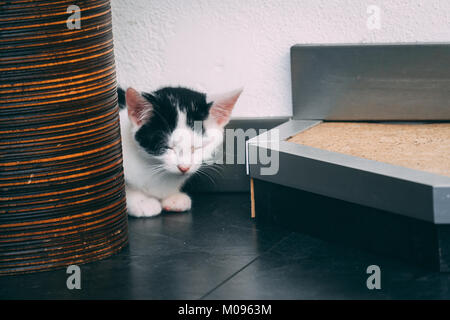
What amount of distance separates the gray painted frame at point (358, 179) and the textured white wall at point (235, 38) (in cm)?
24

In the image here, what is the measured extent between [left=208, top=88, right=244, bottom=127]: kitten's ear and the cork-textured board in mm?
165

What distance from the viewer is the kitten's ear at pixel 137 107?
1.59 meters

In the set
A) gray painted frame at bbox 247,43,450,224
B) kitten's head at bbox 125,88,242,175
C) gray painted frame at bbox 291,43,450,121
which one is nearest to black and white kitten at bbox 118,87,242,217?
kitten's head at bbox 125,88,242,175

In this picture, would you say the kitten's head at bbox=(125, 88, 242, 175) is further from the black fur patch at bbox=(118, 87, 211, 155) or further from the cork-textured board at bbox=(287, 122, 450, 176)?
the cork-textured board at bbox=(287, 122, 450, 176)

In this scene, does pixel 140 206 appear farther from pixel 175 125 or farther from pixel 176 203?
pixel 175 125

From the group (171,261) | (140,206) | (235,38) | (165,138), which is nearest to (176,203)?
(140,206)

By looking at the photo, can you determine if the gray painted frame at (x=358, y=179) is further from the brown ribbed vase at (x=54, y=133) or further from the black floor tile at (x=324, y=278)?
the brown ribbed vase at (x=54, y=133)

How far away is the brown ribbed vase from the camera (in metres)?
1.31

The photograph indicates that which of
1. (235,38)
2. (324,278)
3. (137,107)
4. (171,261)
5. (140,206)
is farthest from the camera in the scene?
(235,38)

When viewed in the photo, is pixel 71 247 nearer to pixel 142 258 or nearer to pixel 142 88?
pixel 142 258

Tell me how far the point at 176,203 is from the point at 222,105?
28cm

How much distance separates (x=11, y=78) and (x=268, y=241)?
0.64 m

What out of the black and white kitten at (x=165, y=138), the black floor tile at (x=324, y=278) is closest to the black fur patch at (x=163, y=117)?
the black and white kitten at (x=165, y=138)

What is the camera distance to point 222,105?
168 centimetres
